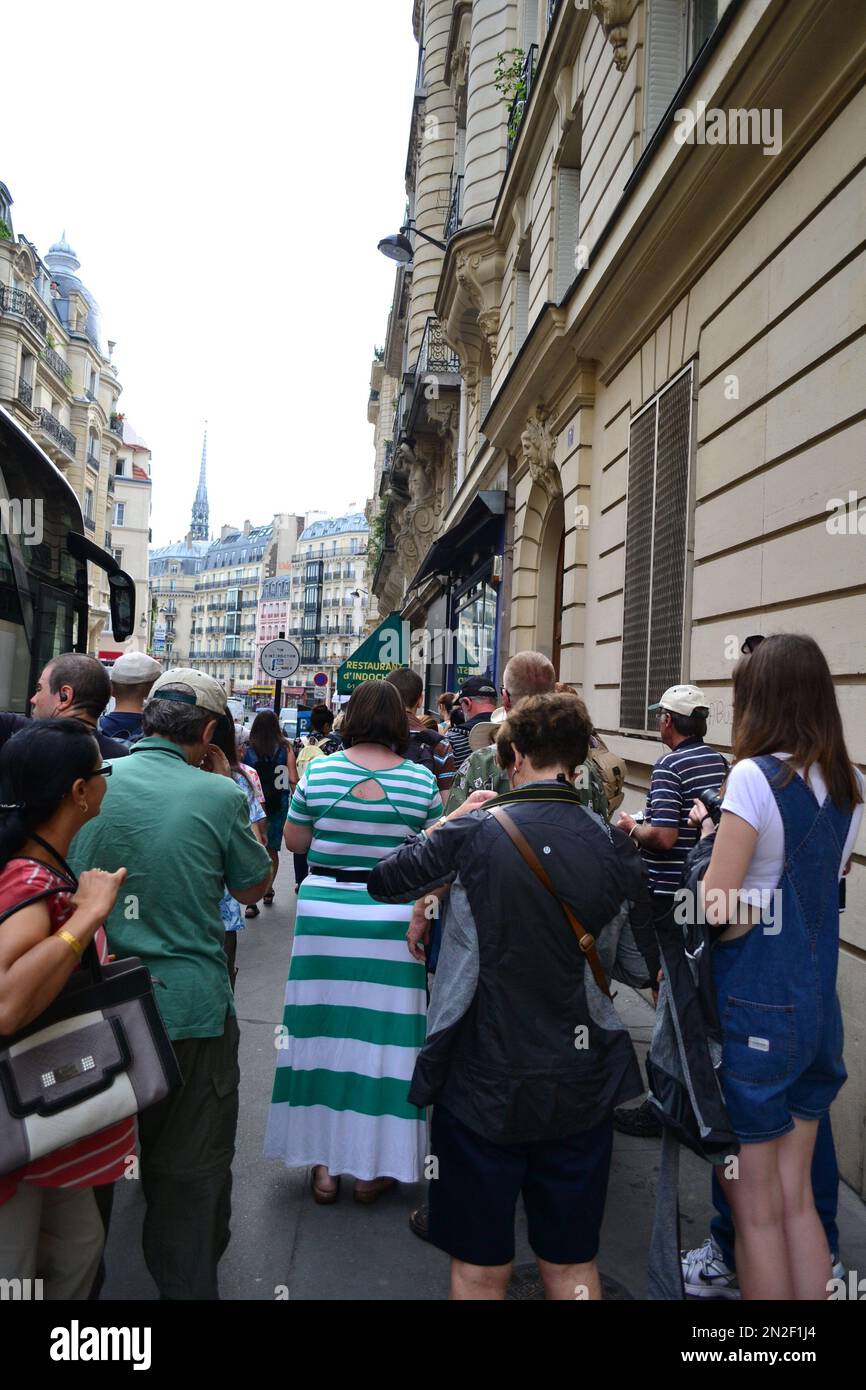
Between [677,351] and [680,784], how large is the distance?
441cm

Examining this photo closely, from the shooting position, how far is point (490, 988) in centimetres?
244

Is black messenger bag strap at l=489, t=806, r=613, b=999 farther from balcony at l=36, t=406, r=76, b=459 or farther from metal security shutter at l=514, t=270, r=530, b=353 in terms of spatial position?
balcony at l=36, t=406, r=76, b=459

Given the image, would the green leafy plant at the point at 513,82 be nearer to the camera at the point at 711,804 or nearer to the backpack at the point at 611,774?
the backpack at the point at 611,774

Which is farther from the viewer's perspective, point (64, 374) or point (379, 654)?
point (64, 374)

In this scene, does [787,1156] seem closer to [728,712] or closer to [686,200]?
[728,712]

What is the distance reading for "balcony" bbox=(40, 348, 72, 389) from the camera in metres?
43.2

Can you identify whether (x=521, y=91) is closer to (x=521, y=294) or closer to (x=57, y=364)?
(x=521, y=294)

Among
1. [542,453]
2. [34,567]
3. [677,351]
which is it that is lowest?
[34,567]

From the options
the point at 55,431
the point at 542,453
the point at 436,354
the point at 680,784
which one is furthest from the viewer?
the point at 55,431

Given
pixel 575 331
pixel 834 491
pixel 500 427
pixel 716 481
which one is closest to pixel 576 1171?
pixel 834 491

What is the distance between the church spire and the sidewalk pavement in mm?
179679

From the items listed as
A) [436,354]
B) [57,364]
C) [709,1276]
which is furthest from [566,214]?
[57,364]

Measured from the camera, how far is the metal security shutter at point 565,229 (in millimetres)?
11164
